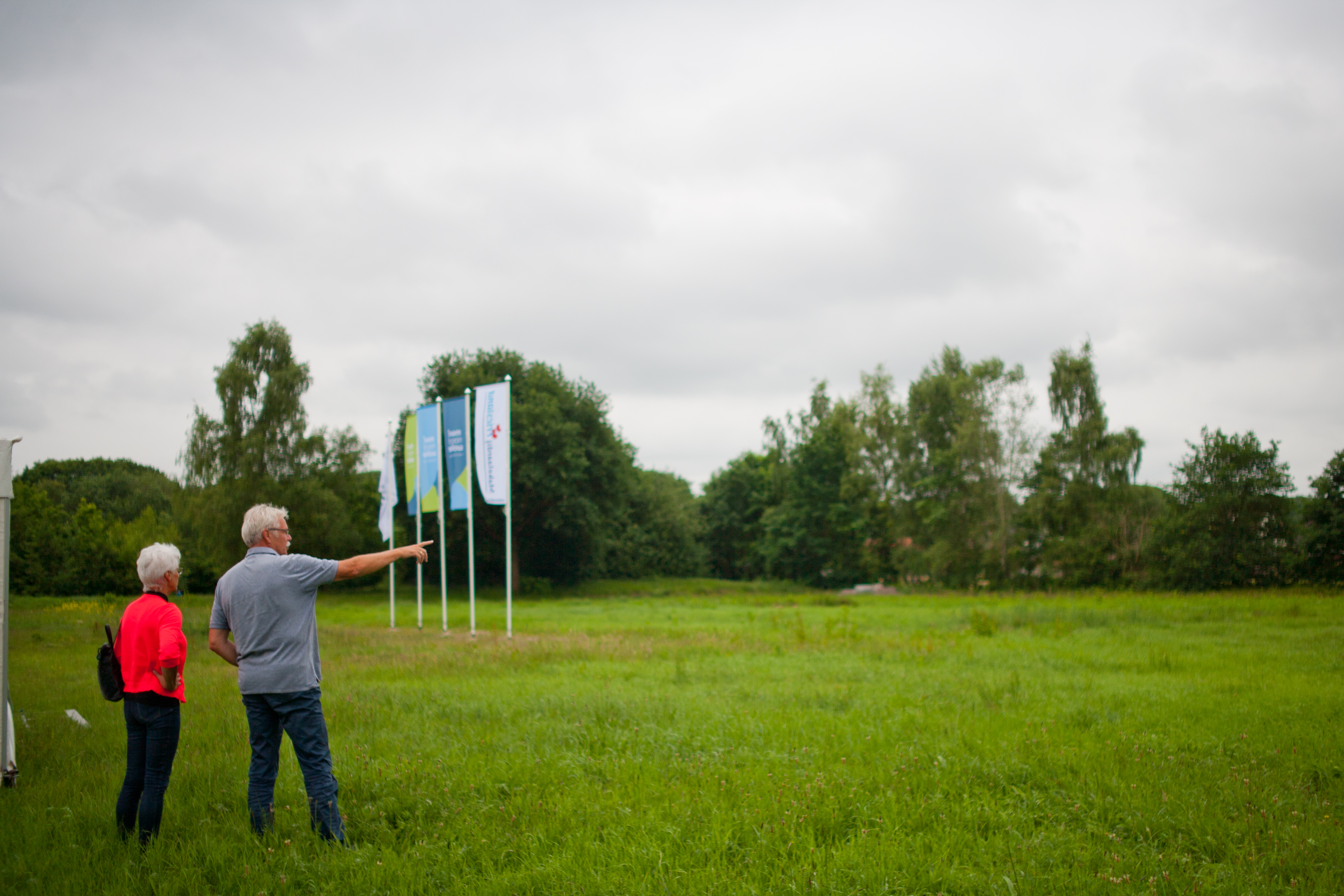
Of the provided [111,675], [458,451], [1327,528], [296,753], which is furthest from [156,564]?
[1327,528]

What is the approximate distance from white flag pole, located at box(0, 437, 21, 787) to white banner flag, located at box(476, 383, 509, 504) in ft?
38.5

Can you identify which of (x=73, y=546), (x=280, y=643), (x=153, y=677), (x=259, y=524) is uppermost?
(x=259, y=524)

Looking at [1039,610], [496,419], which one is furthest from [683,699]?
[1039,610]

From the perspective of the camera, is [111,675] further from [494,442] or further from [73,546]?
[73,546]

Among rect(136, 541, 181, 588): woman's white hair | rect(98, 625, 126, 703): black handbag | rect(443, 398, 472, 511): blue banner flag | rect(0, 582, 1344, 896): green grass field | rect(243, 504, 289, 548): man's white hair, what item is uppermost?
rect(443, 398, 472, 511): blue banner flag

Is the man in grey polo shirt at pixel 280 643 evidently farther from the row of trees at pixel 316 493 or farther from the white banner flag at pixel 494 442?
the row of trees at pixel 316 493

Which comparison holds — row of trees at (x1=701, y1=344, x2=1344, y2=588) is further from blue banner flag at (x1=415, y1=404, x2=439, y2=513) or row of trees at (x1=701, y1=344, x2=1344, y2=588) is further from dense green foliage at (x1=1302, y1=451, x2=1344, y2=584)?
blue banner flag at (x1=415, y1=404, x2=439, y2=513)

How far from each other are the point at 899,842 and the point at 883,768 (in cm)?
153

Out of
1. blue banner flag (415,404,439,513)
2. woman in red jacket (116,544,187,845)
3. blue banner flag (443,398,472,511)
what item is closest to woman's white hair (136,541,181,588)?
woman in red jacket (116,544,187,845)

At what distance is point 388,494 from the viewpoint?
23969mm

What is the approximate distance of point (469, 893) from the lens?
4.33 m

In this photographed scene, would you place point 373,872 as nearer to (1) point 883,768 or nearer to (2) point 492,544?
(1) point 883,768

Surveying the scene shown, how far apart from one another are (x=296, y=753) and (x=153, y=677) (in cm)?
95

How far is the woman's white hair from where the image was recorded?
466cm
